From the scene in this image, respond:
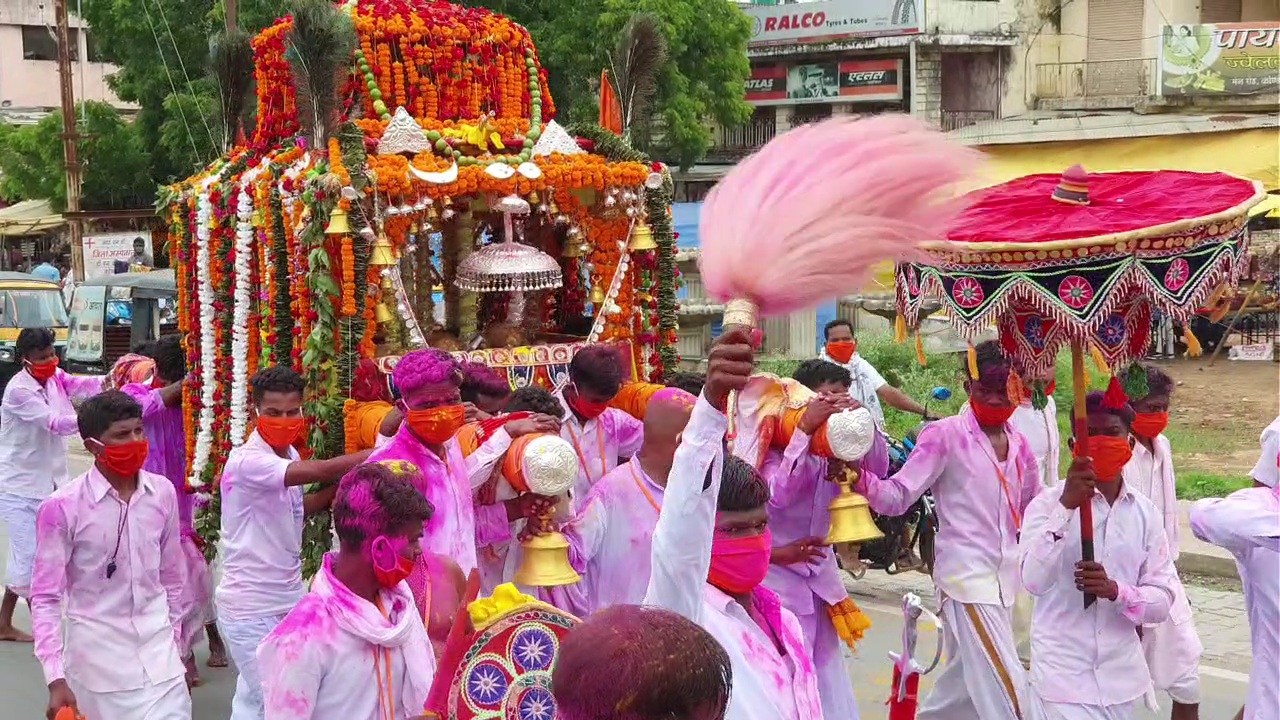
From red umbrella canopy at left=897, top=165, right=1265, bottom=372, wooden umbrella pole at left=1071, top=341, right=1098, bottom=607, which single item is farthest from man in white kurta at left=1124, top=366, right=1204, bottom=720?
red umbrella canopy at left=897, top=165, right=1265, bottom=372

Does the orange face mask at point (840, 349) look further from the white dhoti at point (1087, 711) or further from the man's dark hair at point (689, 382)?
the white dhoti at point (1087, 711)

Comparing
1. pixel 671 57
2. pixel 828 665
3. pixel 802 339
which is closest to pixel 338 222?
pixel 828 665

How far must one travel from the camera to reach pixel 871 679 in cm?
740

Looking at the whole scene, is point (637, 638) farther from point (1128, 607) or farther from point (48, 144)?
point (48, 144)

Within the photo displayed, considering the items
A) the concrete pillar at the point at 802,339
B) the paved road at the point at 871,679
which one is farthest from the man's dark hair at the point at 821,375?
the concrete pillar at the point at 802,339

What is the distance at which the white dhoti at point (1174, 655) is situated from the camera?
612 centimetres

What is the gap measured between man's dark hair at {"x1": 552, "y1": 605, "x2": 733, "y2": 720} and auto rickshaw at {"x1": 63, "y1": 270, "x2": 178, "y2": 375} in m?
18.6

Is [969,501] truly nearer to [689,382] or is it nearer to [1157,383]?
[1157,383]

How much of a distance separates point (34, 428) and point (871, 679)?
5.08 meters

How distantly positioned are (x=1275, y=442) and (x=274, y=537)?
12.5 feet

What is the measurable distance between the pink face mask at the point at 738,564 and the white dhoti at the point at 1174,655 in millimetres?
3093

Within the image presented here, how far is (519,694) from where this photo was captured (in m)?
3.31

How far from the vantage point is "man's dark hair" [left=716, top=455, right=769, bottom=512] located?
3713mm

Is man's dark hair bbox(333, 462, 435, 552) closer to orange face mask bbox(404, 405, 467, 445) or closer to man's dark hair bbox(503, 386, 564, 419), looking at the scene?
orange face mask bbox(404, 405, 467, 445)
